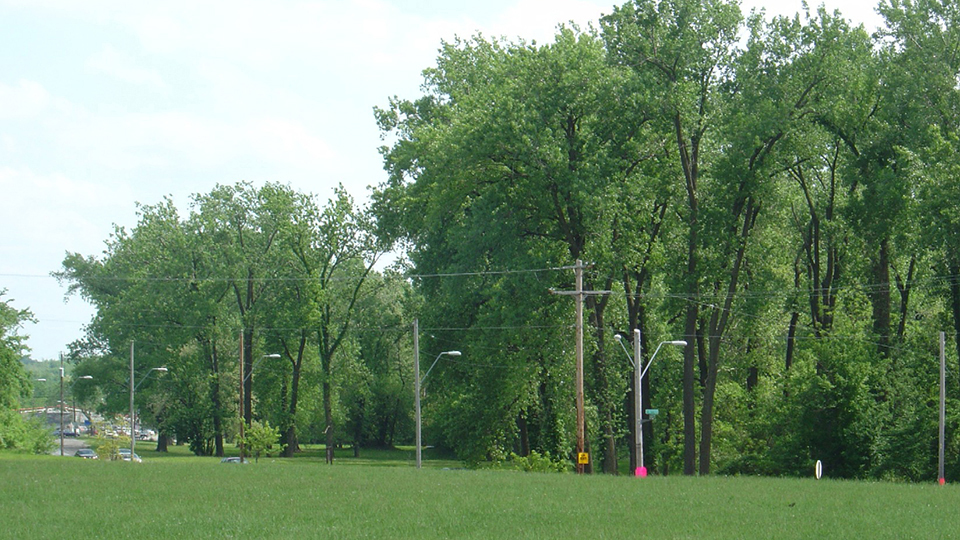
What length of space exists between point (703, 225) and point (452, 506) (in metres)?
20.1

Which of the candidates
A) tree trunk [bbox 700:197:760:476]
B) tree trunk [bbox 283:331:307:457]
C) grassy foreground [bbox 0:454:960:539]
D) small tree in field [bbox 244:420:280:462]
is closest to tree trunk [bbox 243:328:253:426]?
tree trunk [bbox 283:331:307:457]

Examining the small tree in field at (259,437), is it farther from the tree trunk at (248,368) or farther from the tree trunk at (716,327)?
the tree trunk at (716,327)

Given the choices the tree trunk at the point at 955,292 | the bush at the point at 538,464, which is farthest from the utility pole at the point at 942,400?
the bush at the point at 538,464

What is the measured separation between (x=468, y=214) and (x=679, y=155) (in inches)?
344

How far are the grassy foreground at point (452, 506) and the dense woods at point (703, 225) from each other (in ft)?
34.8

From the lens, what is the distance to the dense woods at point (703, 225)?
39.3m

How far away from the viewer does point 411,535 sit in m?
20.0

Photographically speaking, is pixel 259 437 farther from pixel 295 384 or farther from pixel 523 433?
pixel 523 433

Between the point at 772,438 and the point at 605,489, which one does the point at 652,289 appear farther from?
the point at 605,489

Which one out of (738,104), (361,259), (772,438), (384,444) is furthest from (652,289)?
(384,444)

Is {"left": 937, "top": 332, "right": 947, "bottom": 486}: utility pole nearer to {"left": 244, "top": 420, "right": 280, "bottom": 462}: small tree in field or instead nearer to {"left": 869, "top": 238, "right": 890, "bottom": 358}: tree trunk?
{"left": 869, "top": 238, "right": 890, "bottom": 358}: tree trunk

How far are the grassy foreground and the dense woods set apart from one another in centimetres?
1060

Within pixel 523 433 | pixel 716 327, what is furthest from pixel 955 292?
pixel 523 433

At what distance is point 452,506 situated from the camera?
24.4 m
